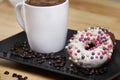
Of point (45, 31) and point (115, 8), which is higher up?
point (45, 31)

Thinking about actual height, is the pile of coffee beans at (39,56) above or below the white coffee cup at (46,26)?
below

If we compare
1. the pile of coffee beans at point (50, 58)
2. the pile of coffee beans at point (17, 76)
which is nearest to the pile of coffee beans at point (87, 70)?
the pile of coffee beans at point (50, 58)

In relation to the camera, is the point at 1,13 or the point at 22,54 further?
the point at 1,13

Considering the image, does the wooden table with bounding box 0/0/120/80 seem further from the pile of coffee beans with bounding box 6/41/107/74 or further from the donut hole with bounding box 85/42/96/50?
the donut hole with bounding box 85/42/96/50

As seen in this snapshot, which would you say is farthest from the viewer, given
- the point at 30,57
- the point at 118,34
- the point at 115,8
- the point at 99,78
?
the point at 115,8

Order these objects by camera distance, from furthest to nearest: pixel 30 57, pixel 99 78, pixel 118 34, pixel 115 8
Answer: pixel 115 8
pixel 118 34
pixel 30 57
pixel 99 78

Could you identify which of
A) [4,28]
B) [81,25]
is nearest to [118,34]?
[81,25]

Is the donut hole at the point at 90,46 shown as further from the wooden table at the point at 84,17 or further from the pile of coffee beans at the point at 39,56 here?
the wooden table at the point at 84,17

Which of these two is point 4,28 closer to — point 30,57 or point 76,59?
point 30,57
